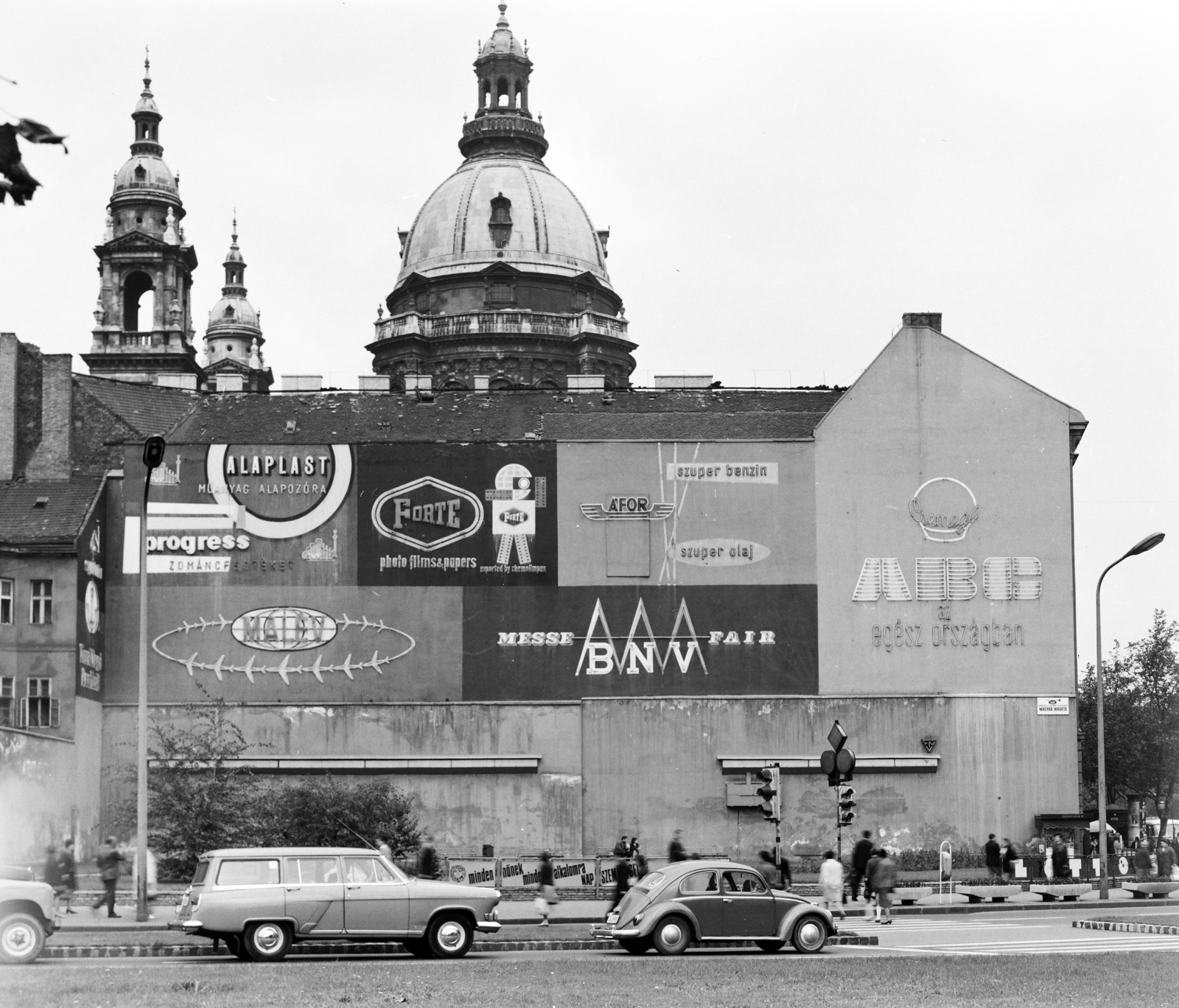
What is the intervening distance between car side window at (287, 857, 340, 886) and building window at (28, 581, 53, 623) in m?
40.7

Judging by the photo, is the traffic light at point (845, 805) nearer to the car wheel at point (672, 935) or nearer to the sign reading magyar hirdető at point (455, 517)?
the car wheel at point (672, 935)

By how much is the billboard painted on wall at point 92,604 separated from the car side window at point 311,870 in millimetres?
39823

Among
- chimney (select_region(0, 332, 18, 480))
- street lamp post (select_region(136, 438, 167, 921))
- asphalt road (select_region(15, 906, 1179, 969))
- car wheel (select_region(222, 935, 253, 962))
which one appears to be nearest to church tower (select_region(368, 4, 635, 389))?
chimney (select_region(0, 332, 18, 480))

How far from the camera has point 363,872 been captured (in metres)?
27.1

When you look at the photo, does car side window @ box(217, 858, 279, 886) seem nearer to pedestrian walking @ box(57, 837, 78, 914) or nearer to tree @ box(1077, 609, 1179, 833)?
pedestrian walking @ box(57, 837, 78, 914)

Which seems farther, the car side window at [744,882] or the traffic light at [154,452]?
the traffic light at [154,452]

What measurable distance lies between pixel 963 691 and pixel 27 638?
108 ft

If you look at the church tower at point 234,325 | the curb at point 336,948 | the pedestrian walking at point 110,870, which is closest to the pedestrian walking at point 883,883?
the curb at point 336,948

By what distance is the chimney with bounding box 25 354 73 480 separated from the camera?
72.9 metres

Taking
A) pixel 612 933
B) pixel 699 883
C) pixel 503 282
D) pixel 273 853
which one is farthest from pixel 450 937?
pixel 503 282

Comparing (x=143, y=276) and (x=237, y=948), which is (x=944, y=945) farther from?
(x=143, y=276)

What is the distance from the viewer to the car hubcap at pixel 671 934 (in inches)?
1092

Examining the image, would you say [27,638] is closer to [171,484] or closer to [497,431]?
[171,484]

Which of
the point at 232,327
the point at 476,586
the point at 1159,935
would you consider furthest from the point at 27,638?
the point at 232,327
